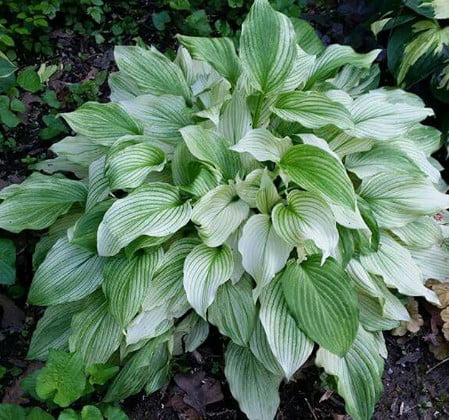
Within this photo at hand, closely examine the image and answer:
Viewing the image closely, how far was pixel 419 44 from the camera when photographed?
2.53 m

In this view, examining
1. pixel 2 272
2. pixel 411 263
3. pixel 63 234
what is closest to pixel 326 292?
pixel 411 263

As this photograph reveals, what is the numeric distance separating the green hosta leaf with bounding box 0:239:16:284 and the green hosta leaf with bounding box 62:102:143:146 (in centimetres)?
54

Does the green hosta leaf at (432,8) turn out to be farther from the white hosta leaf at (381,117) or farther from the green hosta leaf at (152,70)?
the green hosta leaf at (152,70)

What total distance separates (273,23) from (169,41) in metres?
1.42

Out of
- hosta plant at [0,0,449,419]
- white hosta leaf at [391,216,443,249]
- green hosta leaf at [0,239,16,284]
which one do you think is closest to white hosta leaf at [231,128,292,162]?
hosta plant at [0,0,449,419]

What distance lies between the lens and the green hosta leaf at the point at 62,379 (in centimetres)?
166

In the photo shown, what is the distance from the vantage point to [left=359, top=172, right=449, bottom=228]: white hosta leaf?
1987mm

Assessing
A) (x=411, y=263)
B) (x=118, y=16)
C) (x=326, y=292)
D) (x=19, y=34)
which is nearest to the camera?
(x=326, y=292)

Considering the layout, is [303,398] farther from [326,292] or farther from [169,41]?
[169,41]

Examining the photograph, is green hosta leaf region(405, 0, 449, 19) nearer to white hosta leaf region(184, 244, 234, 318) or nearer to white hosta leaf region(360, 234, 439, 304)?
white hosta leaf region(360, 234, 439, 304)

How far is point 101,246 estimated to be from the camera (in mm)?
1795

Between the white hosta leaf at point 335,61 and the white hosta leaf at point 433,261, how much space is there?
29.0 inches

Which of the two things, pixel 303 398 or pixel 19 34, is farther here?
pixel 19 34

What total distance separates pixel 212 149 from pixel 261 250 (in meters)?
0.37
